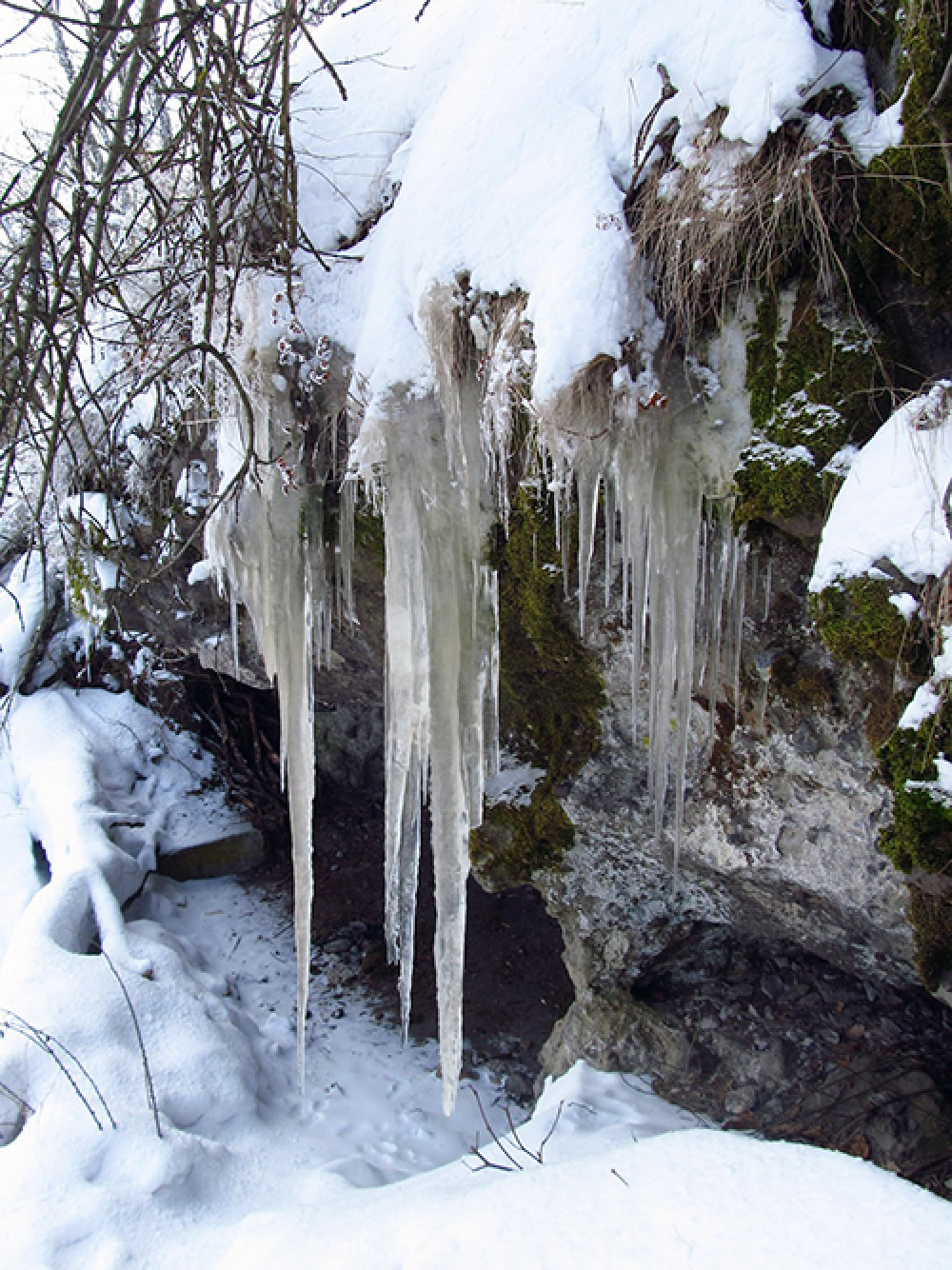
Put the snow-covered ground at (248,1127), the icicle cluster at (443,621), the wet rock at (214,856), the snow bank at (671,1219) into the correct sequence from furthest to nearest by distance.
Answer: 1. the wet rock at (214,856)
2. the icicle cluster at (443,621)
3. the snow-covered ground at (248,1127)
4. the snow bank at (671,1219)

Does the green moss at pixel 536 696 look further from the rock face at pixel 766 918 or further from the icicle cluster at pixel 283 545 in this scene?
the icicle cluster at pixel 283 545

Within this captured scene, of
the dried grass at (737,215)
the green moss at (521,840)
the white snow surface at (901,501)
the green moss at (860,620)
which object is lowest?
the green moss at (521,840)

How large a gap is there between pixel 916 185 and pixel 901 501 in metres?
0.77

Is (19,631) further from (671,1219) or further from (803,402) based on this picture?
(671,1219)

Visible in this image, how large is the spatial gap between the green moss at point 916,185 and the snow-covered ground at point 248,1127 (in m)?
2.12

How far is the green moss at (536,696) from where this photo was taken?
323 centimetres

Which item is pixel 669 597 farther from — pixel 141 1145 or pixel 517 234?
pixel 141 1145

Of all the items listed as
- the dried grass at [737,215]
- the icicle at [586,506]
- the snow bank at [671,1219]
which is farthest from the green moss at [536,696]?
the snow bank at [671,1219]

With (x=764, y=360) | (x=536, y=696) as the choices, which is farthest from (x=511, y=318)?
(x=536, y=696)

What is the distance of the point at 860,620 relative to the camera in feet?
6.96

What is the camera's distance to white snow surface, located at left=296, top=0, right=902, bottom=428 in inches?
84.0

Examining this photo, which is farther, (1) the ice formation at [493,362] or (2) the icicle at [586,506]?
(2) the icicle at [586,506]

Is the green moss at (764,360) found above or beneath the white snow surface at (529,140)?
beneath

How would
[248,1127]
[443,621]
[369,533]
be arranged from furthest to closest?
[248,1127] < [369,533] < [443,621]
